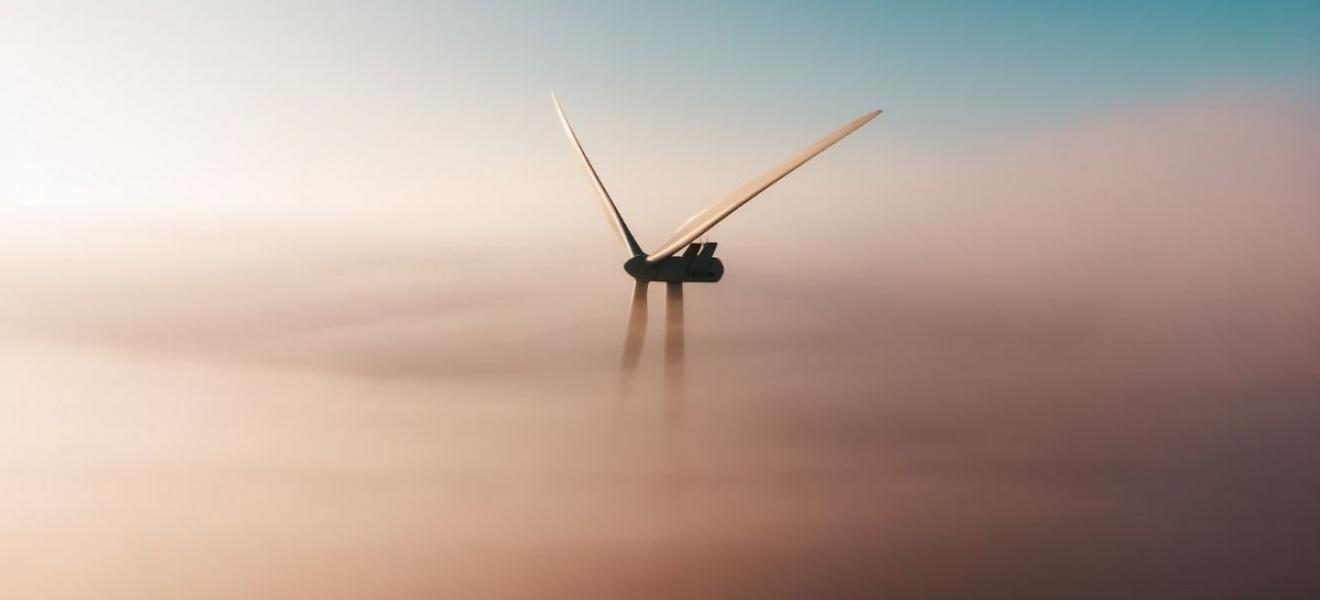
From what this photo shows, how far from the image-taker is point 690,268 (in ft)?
114

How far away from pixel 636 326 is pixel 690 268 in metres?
4.27

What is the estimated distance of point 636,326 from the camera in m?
37.8

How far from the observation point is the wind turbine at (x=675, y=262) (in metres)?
32.4

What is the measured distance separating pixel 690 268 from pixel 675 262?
2.08ft

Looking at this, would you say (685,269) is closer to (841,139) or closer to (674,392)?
(674,392)

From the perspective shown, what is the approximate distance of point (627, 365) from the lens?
3769 cm

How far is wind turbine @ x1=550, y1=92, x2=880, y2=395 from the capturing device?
32.4 m

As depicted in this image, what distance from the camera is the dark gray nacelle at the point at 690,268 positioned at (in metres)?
34.6

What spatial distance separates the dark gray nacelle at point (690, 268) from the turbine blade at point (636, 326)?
1.45 metres

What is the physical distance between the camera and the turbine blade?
122ft

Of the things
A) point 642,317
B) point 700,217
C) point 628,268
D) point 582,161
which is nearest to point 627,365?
point 642,317

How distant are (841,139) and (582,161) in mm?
14248

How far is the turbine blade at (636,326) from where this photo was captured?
122 ft

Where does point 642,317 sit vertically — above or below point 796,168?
below
